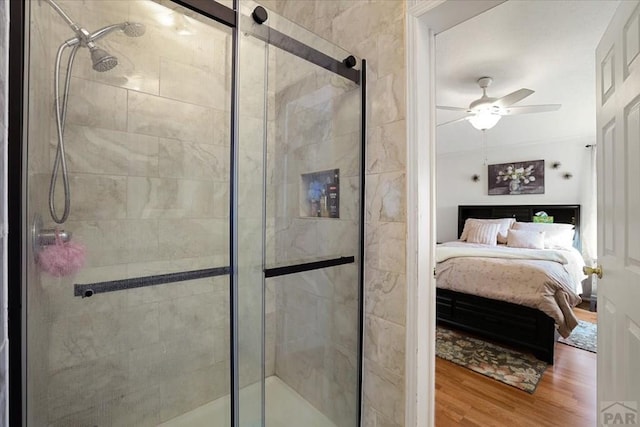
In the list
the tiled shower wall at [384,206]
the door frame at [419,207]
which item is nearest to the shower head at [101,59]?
the tiled shower wall at [384,206]

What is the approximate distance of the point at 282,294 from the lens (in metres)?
1.43

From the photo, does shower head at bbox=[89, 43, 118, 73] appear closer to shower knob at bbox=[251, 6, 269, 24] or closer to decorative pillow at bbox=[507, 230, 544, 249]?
shower knob at bbox=[251, 6, 269, 24]

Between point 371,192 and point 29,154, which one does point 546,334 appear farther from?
point 29,154

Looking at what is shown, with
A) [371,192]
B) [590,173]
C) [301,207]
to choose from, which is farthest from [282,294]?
[590,173]

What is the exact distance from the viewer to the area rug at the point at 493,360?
85.1 inches

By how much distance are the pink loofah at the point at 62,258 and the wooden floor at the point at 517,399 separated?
2.07 metres

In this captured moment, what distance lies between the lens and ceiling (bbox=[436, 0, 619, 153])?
1847 millimetres

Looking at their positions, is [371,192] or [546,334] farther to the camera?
[546,334]

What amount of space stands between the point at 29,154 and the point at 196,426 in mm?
1461

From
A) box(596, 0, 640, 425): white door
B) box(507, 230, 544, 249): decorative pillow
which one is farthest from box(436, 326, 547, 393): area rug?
box(507, 230, 544, 249): decorative pillow

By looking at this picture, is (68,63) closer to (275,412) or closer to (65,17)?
(65,17)

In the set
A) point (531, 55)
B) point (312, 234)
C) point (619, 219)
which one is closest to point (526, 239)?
point (531, 55)

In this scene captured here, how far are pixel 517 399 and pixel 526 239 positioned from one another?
2793mm

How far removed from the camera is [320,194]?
152cm
